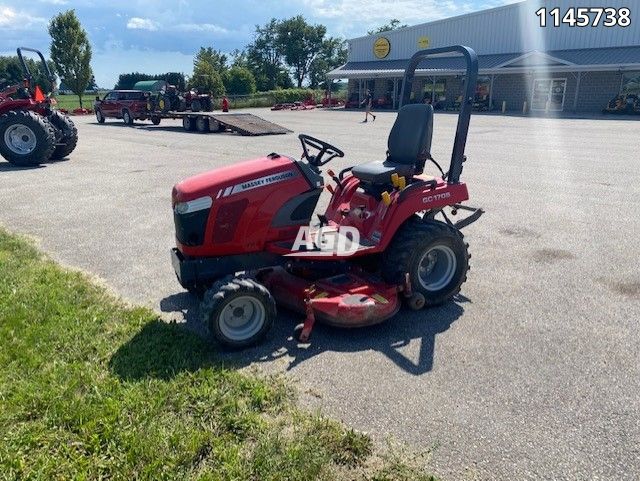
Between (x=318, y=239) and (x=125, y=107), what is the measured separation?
74.9 feet

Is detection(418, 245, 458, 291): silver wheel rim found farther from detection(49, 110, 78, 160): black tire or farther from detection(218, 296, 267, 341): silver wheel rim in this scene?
detection(49, 110, 78, 160): black tire

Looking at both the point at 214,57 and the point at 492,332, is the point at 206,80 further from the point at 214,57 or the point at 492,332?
the point at 492,332

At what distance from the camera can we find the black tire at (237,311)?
11.4 ft

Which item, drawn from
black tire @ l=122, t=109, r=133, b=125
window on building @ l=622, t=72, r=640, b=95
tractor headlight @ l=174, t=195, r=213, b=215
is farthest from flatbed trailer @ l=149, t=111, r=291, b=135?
window on building @ l=622, t=72, r=640, b=95

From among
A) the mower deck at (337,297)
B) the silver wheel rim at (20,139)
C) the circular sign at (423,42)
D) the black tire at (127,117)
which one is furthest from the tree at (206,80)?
the mower deck at (337,297)

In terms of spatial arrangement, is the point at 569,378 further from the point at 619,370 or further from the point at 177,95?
the point at 177,95

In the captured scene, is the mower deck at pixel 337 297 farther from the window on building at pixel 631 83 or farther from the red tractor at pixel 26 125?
the window on building at pixel 631 83

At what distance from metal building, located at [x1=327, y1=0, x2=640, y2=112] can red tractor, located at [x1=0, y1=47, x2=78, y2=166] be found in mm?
23546

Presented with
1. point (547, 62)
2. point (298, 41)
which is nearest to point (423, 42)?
point (547, 62)

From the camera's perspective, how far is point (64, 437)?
8.82 feet

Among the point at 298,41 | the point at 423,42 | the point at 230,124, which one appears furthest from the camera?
the point at 298,41

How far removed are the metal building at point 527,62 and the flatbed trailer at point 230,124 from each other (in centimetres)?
1470

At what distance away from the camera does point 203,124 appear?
66.1 feet

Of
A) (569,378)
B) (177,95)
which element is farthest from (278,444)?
(177,95)
